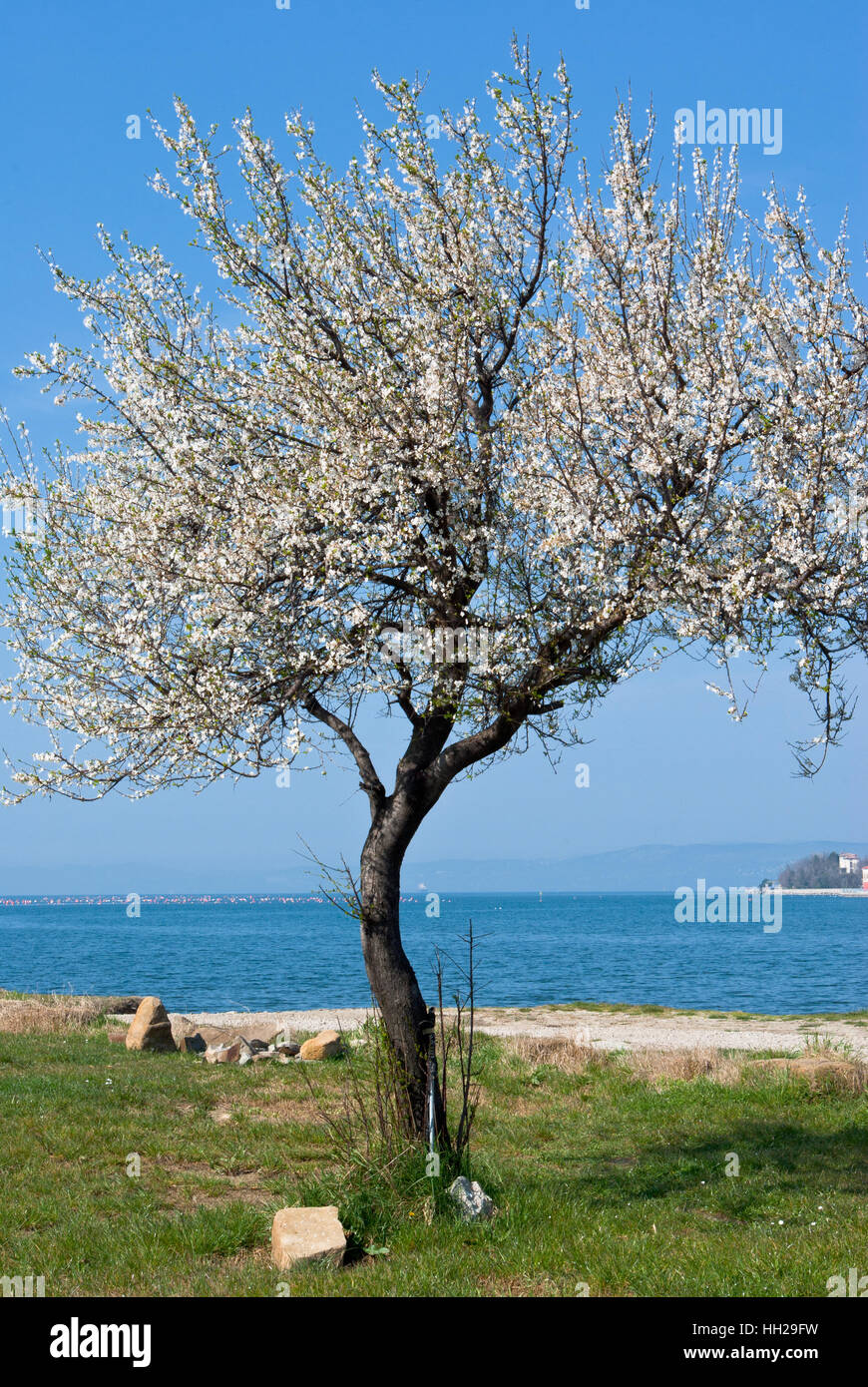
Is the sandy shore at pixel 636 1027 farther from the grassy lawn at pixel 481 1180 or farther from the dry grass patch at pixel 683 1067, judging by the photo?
the grassy lawn at pixel 481 1180

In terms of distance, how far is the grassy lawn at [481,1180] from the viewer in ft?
22.7

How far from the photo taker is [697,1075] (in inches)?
621

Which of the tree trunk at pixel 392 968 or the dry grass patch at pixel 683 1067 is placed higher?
the tree trunk at pixel 392 968

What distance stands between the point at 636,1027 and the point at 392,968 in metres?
19.5

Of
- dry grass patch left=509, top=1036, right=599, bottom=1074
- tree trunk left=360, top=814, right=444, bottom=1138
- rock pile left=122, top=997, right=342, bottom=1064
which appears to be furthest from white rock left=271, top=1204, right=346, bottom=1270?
rock pile left=122, top=997, right=342, bottom=1064

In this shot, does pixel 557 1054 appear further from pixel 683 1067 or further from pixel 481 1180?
pixel 481 1180

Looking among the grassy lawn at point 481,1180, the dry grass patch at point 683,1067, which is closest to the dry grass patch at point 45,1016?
the grassy lawn at point 481,1180

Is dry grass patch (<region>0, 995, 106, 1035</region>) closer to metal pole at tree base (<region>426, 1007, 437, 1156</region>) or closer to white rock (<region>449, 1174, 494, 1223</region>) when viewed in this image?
metal pole at tree base (<region>426, 1007, 437, 1156</region>)

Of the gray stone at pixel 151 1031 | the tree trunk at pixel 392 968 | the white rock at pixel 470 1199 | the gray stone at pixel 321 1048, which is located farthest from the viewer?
the gray stone at pixel 151 1031

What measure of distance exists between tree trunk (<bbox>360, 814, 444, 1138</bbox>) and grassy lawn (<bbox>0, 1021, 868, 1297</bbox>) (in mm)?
1039

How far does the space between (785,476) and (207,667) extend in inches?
213

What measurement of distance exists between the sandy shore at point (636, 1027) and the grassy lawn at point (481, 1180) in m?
5.82

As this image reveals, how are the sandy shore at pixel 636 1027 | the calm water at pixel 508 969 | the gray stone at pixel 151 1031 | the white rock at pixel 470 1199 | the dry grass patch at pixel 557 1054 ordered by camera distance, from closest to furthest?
the white rock at pixel 470 1199 → the dry grass patch at pixel 557 1054 → the gray stone at pixel 151 1031 → the sandy shore at pixel 636 1027 → the calm water at pixel 508 969
